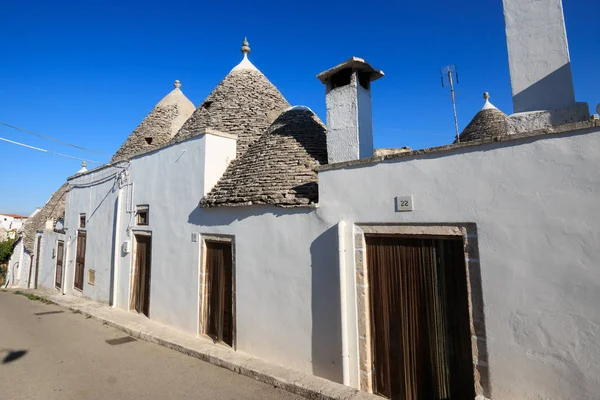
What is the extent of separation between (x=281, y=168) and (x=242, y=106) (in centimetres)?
442

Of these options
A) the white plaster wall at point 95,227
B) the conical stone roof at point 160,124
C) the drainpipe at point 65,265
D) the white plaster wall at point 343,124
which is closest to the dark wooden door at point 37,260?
the drainpipe at point 65,265

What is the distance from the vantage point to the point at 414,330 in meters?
4.45

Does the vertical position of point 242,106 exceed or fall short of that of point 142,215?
it exceeds it

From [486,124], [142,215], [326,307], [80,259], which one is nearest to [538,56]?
[326,307]

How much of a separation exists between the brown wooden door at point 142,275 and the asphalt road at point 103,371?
980mm

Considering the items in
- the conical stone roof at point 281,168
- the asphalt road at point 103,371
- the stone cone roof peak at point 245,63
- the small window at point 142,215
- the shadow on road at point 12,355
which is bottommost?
the asphalt road at point 103,371

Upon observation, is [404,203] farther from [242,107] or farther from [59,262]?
[59,262]

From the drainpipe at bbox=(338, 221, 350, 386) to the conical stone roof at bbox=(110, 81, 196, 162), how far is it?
1078 cm

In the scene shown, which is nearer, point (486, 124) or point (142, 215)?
point (142, 215)

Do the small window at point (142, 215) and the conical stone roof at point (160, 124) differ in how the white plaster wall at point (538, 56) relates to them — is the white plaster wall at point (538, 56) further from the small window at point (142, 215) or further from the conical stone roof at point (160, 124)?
the conical stone roof at point (160, 124)

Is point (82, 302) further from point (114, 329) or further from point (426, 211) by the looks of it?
point (426, 211)

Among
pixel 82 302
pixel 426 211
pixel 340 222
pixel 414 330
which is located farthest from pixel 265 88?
pixel 82 302

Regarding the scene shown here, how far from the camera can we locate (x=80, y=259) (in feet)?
42.5

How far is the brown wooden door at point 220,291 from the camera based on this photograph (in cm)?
690
